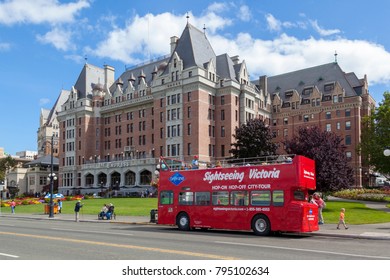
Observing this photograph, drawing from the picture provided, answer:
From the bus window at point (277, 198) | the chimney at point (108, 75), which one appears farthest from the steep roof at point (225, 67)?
the bus window at point (277, 198)

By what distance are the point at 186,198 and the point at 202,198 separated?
46.6 inches

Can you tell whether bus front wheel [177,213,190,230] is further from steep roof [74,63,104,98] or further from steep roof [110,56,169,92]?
steep roof [74,63,104,98]

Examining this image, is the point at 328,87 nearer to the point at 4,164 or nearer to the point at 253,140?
the point at 253,140

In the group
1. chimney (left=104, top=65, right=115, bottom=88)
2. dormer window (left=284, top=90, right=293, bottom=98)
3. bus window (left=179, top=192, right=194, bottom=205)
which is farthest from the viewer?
chimney (left=104, top=65, right=115, bottom=88)

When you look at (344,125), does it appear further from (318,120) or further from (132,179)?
Result: (132,179)

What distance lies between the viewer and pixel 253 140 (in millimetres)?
55406

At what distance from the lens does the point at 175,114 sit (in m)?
73.6

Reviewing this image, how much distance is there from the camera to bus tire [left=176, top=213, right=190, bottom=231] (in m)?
23.9

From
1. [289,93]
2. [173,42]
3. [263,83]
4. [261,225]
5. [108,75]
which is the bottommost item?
[261,225]

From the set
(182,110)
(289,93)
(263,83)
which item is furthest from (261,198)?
(289,93)

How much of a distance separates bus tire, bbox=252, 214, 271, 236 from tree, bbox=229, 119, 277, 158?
34.4m

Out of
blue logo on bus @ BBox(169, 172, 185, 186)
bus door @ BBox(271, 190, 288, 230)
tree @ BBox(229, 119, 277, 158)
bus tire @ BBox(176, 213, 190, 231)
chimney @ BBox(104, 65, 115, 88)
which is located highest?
Result: chimney @ BBox(104, 65, 115, 88)

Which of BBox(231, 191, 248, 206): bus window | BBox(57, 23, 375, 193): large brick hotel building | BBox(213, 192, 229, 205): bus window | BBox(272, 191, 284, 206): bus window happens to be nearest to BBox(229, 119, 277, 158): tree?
BBox(57, 23, 375, 193): large brick hotel building

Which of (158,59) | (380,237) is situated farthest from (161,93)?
(380,237)
